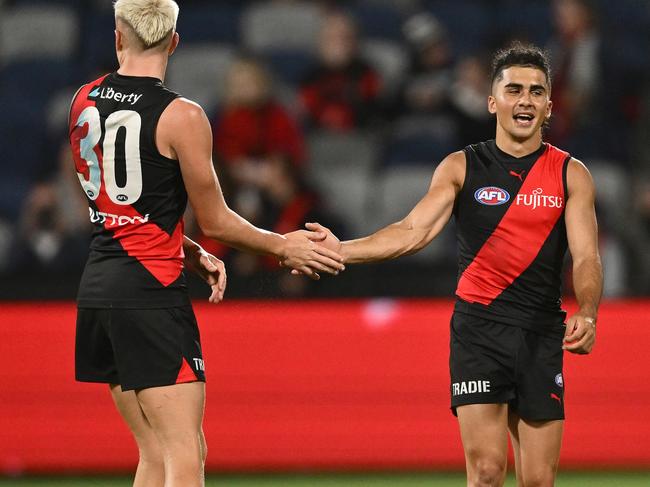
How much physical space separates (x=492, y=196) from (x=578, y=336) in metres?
0.76

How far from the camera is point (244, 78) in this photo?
9406 millimetres

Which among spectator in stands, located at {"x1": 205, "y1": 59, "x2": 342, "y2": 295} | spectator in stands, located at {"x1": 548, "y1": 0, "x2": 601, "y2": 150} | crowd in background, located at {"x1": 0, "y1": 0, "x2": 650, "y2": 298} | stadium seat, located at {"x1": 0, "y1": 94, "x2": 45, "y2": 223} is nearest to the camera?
spectator in stands, located at {"x1": 205, "y1": 59, "x2": 342, "y2": 295}

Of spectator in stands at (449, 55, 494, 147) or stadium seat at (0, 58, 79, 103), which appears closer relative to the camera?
spectator in stands at (449, 55, 494, 147)

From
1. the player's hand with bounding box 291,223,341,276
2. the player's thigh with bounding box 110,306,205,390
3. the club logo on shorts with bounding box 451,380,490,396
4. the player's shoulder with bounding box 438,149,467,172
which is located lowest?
the club logo on shorts with bounding box 451,380,490,396

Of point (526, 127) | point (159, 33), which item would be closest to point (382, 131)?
point (526, 127)

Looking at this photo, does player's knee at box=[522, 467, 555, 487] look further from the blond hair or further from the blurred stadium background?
the blond hair

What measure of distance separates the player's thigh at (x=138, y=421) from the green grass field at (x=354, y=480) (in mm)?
2518

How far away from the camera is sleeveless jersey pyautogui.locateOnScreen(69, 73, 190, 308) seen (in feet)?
15.2

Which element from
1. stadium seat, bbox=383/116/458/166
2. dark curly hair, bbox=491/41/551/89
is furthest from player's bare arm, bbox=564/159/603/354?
stadium seat, bbox=383/116/458/166

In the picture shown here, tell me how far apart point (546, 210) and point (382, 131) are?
4930 millimetres

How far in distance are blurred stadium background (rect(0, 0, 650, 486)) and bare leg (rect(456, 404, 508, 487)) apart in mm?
1810

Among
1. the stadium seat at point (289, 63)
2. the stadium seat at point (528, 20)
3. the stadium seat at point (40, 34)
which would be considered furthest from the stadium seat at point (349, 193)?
the stadium seat at point (40, 34)

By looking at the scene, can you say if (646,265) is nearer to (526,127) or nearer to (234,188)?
(234,188)

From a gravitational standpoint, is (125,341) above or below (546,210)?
below
